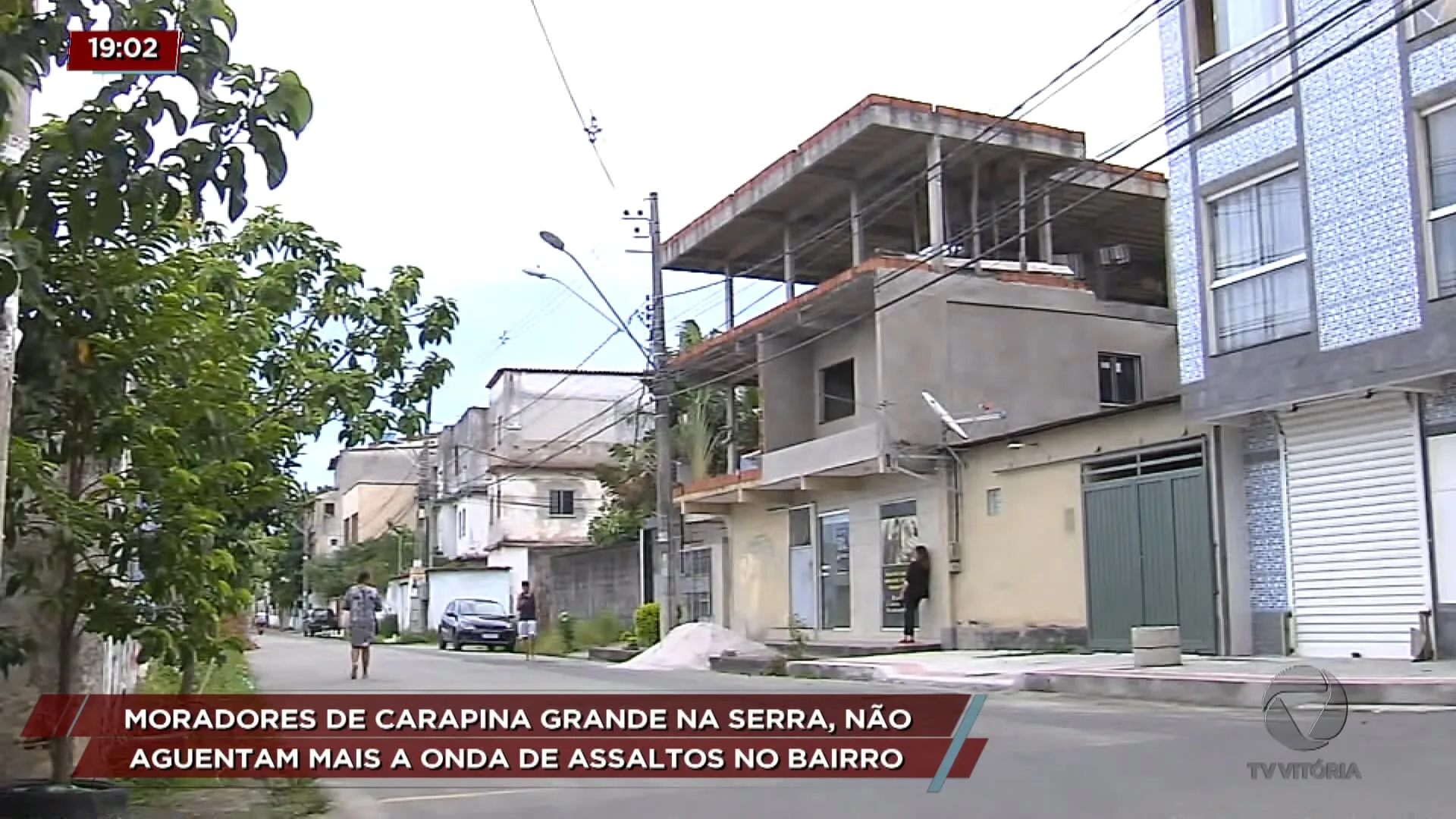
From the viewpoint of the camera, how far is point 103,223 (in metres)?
5.14

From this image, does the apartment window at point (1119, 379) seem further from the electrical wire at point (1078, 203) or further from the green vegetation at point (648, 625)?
the green vegetation at point (648, 625)

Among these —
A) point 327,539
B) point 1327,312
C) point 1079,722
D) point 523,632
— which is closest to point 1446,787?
point 1079,722

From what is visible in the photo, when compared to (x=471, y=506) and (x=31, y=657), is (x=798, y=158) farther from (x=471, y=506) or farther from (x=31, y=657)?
(x=471, y=506)

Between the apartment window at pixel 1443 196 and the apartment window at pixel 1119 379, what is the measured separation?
10732mm

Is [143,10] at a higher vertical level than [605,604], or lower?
higher

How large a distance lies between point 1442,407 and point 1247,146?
4.04 meters

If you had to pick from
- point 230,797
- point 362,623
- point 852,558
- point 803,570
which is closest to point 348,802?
point 230,797

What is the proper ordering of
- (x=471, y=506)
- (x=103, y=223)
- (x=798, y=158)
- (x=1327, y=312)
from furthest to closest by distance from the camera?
(x=471, y=506) < (x=798, y=158) < (x=1327, y=312) < (x=103, y=223)

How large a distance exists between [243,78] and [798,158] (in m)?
21.4

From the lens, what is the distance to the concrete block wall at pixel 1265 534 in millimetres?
17203

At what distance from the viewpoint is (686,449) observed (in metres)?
36.7

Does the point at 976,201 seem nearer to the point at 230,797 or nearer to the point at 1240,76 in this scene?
the point at 1240,76

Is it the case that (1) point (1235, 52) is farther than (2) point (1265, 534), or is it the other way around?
(1) point (1235, 52)
